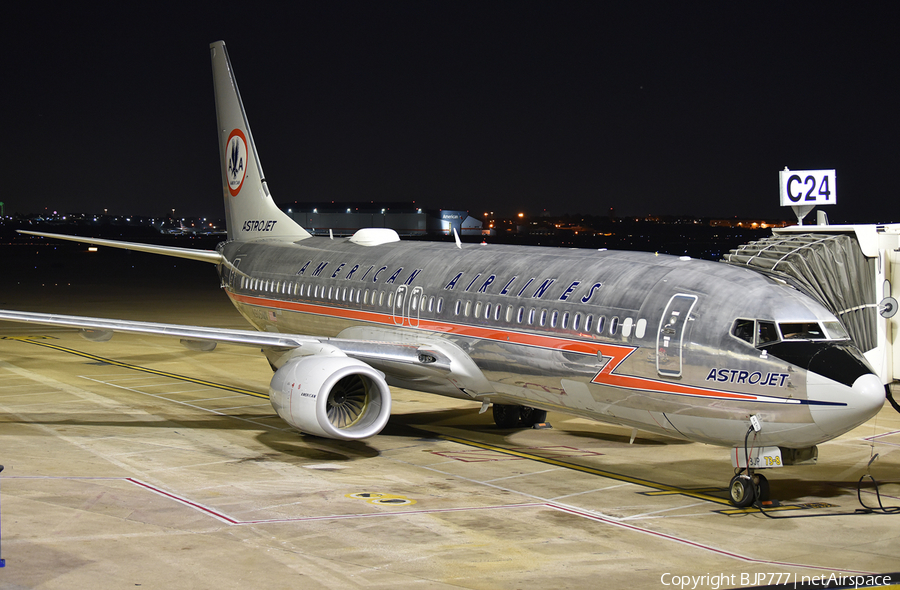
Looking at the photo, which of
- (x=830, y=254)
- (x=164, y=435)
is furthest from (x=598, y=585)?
(x=164, y=435)

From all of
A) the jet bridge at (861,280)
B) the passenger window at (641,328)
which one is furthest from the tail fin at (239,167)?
the jet bridge at (861,280)

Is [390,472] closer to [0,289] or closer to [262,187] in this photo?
[262,187]

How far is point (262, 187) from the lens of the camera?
2683cm

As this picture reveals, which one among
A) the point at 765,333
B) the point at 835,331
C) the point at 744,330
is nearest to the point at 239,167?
the point at 744,330

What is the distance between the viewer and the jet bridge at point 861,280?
48.6ft

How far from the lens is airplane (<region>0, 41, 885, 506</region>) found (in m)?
13.1

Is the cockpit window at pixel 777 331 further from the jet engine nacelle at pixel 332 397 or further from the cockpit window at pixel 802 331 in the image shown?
the jet engine nacelle at pixel 332 397

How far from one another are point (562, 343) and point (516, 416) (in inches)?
205

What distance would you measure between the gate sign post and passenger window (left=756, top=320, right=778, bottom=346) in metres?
4.43

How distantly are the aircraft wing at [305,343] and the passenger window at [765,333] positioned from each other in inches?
245

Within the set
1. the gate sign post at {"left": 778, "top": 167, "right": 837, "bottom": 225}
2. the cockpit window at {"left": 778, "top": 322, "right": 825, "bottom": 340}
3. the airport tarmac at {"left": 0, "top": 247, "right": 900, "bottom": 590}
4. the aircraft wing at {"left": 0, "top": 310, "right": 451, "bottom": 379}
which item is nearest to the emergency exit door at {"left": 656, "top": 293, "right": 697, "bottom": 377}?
the cockpit window at {"left": 778, "top": 322, "right": 825, "bottom": 340}

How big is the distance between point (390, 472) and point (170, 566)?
580 cm

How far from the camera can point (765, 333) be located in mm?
13305

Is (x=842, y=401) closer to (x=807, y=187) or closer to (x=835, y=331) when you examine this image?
(x=835, y=331)
